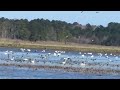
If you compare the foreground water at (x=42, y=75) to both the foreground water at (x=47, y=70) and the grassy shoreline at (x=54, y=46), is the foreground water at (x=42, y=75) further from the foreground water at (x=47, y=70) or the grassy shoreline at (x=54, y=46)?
the grassy shoreline at (x=54, y=46)

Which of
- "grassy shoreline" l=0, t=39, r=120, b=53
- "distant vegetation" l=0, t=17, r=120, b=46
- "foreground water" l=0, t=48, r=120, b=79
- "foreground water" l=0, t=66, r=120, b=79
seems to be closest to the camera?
"foreground water" l=0, t=66, r=120, b=79

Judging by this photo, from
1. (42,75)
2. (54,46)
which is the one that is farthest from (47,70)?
(54,46)

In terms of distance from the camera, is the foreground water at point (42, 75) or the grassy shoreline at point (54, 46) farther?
the grassy shoreline at point (54, 46)

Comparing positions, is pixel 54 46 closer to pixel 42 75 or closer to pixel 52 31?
pixel 52 31

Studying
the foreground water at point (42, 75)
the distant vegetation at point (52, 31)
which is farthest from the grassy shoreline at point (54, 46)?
the foreground water at point (42, 75)

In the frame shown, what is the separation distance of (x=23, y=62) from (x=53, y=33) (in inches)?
362

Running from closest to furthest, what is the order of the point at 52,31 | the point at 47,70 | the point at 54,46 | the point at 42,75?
the point at 42,75 < the point at 47,70 < the point at 52,31 < the point at 54,46

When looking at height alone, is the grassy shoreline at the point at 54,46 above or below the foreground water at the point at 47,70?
above

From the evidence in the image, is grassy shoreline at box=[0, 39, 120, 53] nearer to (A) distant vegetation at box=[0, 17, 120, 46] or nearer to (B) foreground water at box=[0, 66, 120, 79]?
(A) distant vegetation at box=[0, 17, 120, 46]

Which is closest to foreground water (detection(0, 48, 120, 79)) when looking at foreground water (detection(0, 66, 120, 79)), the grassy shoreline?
foreground water (detection(0, 66, 120, 79))

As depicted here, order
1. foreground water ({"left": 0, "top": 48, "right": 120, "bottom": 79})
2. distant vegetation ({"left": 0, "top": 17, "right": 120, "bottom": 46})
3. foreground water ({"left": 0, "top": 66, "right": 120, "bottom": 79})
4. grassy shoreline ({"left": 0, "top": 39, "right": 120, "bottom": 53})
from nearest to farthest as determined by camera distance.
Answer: foreground water ({"left": 0, "top": 66, "right": 120, "bottom": 79}) < foreground water ({"left": 0, "top": 48, "right": 120, "bottom": 79}) < distant vegetation ({"left": 0, "top": 17, "right": 120, "bottom": 46}) < grassy shoreline ({"left": 0, "top": 39, "right": 120, "bottom": 53})

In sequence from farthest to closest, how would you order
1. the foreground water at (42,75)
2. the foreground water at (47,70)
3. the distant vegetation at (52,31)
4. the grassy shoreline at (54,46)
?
the grassy shoreline at (54,46) < the distant vegetation at (52,31) < the foreground water at (47,70) < the foreground water at (42,75)
